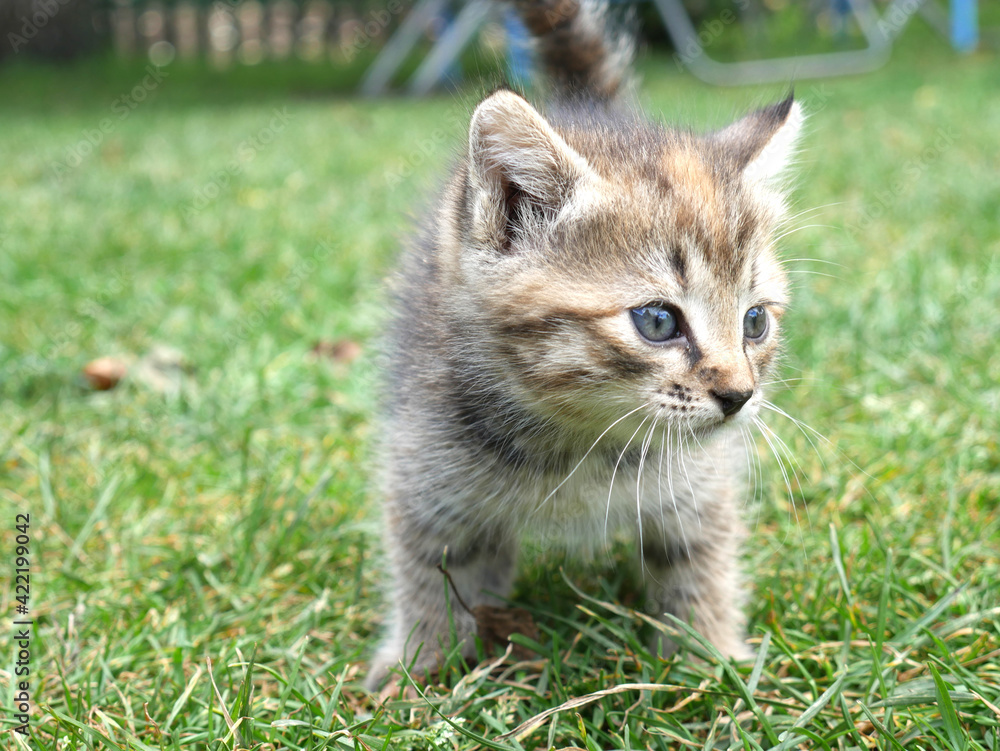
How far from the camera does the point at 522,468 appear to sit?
2.26 metres

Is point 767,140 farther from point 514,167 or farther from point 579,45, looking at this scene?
point 579,45

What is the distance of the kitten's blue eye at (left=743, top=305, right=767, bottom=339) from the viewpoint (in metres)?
2.16

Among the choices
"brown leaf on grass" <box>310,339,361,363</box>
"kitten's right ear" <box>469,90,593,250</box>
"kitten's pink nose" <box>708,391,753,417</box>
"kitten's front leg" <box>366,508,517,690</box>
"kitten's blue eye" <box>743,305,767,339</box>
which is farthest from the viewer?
"brown leaf on grass" <box>310,339,361,363</box>

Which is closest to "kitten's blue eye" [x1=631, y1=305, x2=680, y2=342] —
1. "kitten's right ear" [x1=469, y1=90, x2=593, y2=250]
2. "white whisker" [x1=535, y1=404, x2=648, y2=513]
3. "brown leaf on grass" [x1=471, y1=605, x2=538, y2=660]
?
"white whisker" [x1=535, y1=404, x2=648, y2=513]

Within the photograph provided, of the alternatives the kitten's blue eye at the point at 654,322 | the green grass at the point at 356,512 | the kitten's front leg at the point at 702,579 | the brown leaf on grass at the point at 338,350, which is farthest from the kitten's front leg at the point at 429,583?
the brown leaf on grass at the point at 338,350

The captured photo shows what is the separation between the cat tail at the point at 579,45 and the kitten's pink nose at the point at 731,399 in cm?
143

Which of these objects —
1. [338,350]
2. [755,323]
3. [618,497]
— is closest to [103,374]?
[338,350]

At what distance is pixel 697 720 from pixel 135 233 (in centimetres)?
528

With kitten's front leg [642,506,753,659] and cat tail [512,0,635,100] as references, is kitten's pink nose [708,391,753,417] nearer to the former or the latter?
kitten's front leg [642,506,753,659]

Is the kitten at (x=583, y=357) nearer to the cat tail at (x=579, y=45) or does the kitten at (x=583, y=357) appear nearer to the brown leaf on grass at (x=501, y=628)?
the brown leaf on grass at (x=501, y=628)

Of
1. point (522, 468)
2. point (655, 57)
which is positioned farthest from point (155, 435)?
point (655, 57)

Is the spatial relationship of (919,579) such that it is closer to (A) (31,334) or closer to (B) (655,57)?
(A) (31,334)

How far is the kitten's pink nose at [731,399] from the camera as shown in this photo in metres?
1.92

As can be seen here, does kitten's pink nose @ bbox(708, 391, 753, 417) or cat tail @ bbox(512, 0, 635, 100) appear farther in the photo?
cat tail @ bbox(512, 0, 635, 100)
